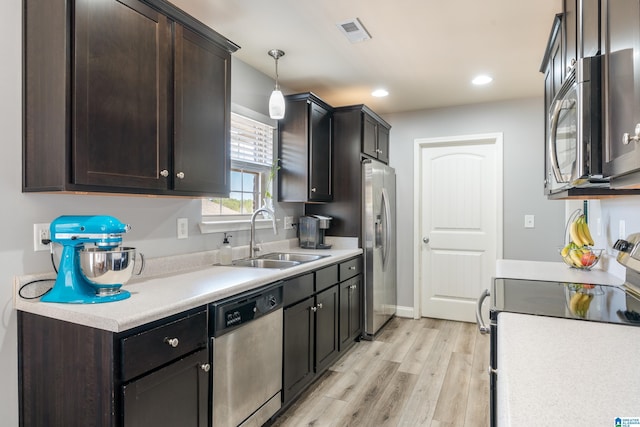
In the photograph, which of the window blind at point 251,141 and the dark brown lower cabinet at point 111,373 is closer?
the dark brown lower cabinet at point 111,373

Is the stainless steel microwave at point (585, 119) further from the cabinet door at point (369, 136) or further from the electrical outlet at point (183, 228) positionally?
the cabinet door at point (369, 136)

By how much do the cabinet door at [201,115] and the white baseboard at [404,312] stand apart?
9.67 feet

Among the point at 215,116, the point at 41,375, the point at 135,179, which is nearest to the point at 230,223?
the point at 215,116

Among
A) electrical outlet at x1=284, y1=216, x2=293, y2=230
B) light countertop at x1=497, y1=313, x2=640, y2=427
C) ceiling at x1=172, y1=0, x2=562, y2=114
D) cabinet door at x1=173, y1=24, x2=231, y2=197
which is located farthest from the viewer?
electrical outlet at x1=284, y1=216, x2=293, y2=230

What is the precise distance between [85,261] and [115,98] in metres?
0.68

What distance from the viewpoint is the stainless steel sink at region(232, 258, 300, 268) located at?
2.64 metres

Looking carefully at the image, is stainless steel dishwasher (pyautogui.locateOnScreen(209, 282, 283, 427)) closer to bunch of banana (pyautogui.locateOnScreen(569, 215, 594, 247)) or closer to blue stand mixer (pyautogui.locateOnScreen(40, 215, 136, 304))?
blue stand mixer (pyautogui.locateOnScreen(40, 215, 136, 304))

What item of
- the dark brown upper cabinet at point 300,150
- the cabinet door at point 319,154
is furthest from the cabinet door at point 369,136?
the dark brown upper cabinet at point 300,150

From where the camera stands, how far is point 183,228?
2326 mm

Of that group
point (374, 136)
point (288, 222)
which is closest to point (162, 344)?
point (288, 222)

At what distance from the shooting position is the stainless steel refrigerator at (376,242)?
359 cm

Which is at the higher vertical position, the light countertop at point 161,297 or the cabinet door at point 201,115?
the cabinet door at point 201,115

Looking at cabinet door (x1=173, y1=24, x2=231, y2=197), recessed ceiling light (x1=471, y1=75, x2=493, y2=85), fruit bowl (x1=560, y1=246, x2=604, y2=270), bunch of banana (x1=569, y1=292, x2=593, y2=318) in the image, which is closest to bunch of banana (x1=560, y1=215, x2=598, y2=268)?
fruit bowl (x1=560, y1=246, x2=604, y2=270)

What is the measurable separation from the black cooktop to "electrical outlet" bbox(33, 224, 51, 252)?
183 cm
